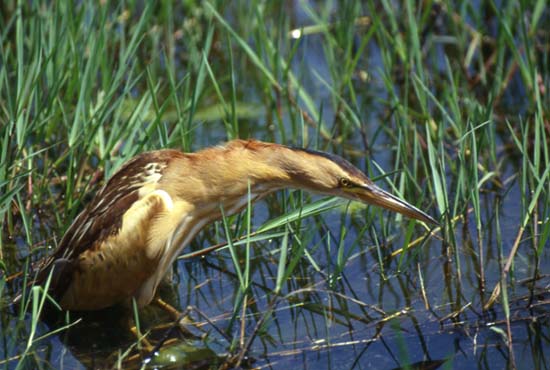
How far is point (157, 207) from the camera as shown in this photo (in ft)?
11.6

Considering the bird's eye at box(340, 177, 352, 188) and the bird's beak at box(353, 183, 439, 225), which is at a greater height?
the bird's eye at box(340, 177, 352, 188)

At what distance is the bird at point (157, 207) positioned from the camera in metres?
3.51

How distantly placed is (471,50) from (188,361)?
9.06 ft

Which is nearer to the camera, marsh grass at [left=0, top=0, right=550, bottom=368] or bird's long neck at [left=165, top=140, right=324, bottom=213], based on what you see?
marsh grass at [left=0, top=0, right=550, bottom=368]

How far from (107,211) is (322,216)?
1.00 m

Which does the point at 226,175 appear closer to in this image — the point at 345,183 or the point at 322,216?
the point at 345,183

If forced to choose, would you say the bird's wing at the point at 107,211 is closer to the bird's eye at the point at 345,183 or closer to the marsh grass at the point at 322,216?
the marsh grass at the point at 322,216

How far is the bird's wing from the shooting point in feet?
11.7

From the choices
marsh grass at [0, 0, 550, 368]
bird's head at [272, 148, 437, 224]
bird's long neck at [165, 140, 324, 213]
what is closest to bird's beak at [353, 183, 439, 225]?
bird's head at [272, 148, 437, 224]

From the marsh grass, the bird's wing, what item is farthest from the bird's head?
the bird's wing

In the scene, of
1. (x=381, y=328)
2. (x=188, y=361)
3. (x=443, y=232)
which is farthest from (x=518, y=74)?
(x=188, y=361)

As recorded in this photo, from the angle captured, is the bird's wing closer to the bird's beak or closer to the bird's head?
the bird's head

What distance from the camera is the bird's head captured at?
342 cm

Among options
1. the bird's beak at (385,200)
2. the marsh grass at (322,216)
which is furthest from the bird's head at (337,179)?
the marsh grass at (322,216)
